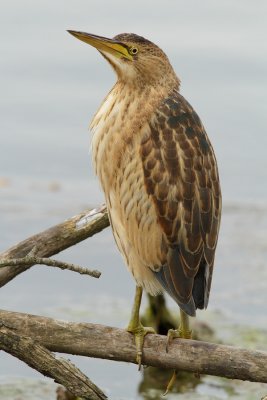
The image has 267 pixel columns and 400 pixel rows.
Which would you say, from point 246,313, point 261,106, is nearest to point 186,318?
point 246,313

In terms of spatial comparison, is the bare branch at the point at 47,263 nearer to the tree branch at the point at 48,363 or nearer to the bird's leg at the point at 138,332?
the tree branch at the point at 48,363

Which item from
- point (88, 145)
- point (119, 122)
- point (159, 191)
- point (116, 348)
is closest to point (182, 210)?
point (159, 191)

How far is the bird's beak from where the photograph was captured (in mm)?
6008

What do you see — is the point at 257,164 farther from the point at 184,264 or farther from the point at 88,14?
the point at 184,264

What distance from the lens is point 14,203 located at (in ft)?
31.4

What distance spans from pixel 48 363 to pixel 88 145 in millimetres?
5216

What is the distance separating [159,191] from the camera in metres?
5.75

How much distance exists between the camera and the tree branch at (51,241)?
584 cm

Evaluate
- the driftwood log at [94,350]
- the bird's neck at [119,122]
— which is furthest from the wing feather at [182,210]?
the driftwood log at [94,350]

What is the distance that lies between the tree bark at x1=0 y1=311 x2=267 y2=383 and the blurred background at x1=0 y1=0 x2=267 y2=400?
1605 millimetres

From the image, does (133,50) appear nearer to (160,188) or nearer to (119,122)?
(119,122)

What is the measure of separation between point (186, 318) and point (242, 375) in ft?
2.66

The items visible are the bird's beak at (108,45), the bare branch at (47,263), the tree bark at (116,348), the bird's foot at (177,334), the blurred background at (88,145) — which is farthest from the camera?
the blurred background at (88,145)

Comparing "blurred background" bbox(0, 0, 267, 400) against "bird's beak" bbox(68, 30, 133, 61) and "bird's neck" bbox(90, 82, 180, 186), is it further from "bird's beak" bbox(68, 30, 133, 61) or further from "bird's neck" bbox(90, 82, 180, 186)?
"bird's beak" bbox(68, 30, 133, 61)
